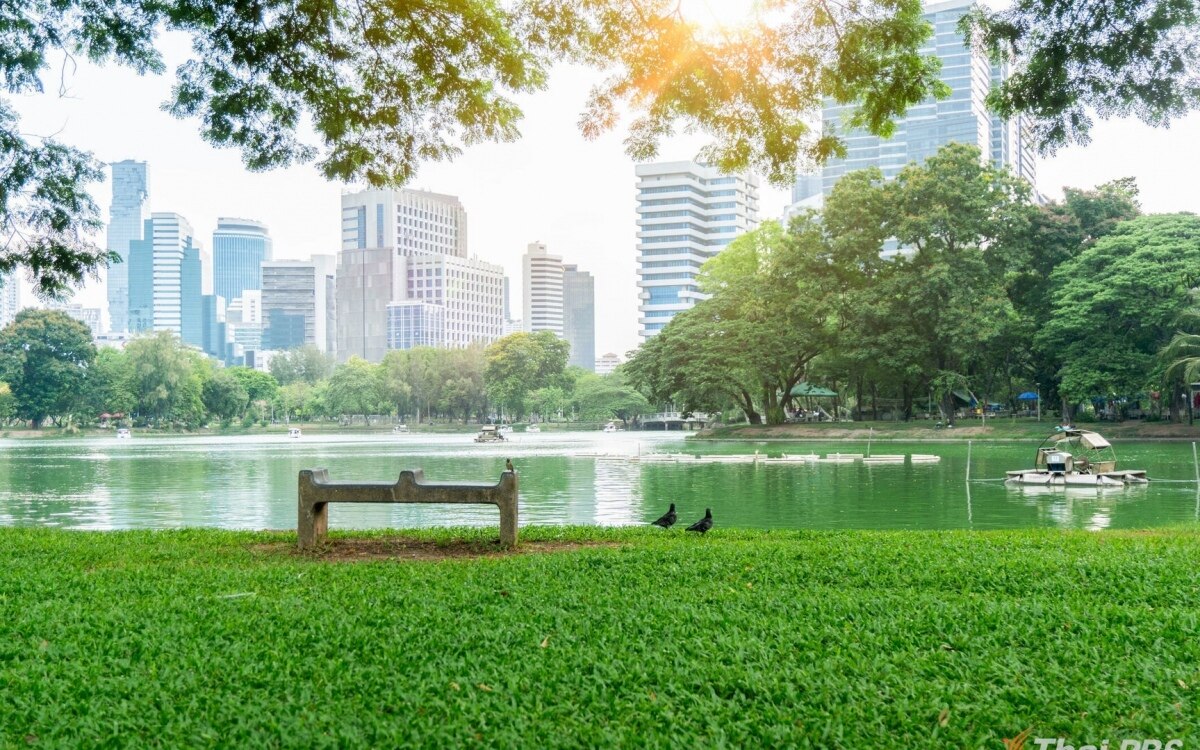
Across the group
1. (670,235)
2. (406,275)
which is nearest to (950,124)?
(670,235)

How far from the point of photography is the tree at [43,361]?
7269cm

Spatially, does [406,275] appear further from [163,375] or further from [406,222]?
[163,375]

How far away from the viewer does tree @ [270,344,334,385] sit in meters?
131

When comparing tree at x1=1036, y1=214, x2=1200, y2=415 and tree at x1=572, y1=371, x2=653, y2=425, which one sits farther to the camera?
tree at x1=572, y1=371, x2=653, y2=425

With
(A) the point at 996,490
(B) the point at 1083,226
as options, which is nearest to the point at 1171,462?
(A) the point at 996,490

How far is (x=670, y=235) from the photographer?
13638 cm

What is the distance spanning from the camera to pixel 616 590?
6035 millimetres

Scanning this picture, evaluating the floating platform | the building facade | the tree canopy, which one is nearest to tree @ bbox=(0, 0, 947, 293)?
the tree canopy

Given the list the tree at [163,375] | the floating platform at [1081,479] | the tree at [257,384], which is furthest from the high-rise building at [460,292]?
the floating platform at [1081,479]

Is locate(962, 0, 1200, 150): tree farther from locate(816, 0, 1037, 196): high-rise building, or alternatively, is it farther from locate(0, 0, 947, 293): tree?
locate(816, 0, 1037, 196): high-rise building

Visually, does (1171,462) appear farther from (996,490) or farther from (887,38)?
(887,38)

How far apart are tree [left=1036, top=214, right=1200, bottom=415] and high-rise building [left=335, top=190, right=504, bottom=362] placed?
114874 mm

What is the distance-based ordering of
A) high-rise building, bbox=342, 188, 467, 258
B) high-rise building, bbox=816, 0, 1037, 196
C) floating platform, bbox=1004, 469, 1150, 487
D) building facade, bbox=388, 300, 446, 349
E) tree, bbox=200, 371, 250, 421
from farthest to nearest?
high-rise building, bbox=342, 188, 467, 258 < building facade, bbox=388, 300, 446, 349 < high-rise building, bbox=816, 0, 1037, 196 < tree, bbox=200, 371, 250, 421 < floating platform, bbox=1004, 469, 1150, 487

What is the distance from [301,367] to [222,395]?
41990 millimetres
